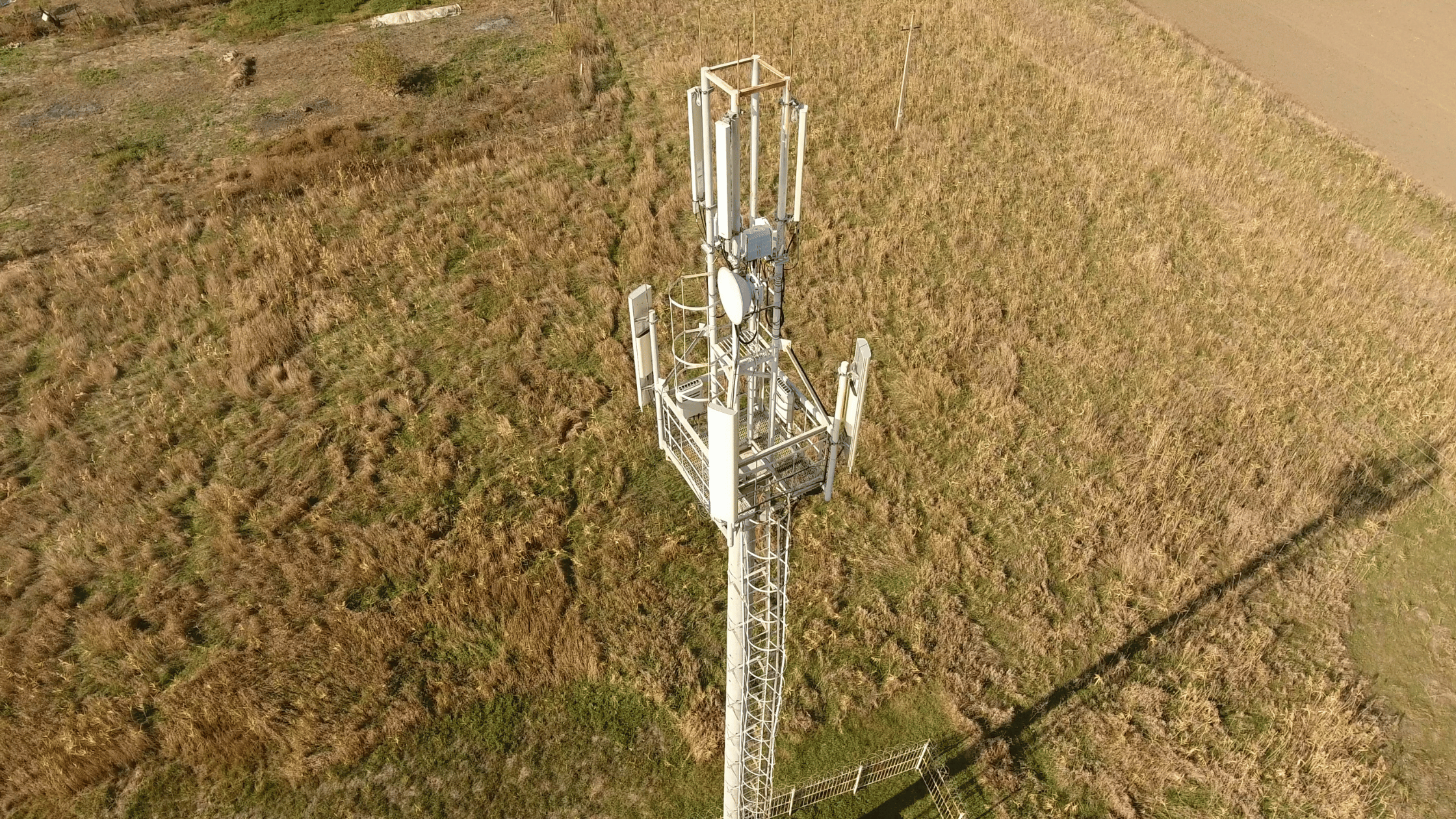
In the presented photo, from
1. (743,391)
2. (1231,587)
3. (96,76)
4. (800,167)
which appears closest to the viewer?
(800,167)

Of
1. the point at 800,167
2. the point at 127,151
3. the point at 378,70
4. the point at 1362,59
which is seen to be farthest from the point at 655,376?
the point at 1362,59

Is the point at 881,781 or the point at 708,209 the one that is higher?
the point at 708,209

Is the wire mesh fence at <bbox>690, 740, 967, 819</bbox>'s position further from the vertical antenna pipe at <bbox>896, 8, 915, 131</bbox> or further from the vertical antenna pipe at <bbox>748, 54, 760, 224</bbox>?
the vertical antenna pipe at <bbox>896, 8, 915, 131</bbox>

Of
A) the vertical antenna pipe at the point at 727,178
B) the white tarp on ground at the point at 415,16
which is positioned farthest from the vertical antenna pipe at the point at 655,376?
the white tarp on ground at the point at 415,16

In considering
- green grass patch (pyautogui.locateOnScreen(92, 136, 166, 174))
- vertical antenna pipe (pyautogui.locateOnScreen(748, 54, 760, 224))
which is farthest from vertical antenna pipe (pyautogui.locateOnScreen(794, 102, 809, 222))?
green grass patch (pyautogui.locateOnScreen(92, 136, 166, 174))

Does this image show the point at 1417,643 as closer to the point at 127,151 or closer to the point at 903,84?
the point at 903,84

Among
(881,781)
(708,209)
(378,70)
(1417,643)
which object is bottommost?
(881,781)
